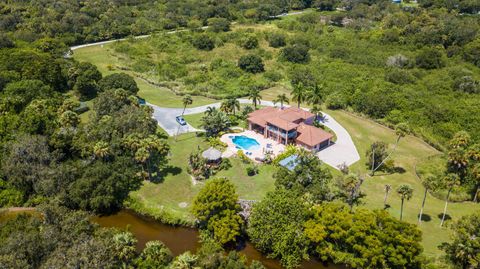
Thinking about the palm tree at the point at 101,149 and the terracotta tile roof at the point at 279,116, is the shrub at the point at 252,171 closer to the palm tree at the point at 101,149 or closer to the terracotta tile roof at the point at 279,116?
the terracotta tile roof at the point at 279,116

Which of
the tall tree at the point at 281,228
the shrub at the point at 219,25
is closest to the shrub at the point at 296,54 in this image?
the shrub at the point at 219,25

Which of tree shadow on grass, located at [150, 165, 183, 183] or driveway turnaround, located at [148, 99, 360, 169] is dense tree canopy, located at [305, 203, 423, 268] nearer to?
driveway turnaround, located at [148, 99, 360, 169]

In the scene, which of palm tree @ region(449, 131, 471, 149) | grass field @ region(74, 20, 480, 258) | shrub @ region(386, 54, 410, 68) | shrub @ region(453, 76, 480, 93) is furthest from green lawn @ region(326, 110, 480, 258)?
shrub @ region(386, 54, 410, 68)

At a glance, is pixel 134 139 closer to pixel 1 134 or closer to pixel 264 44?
pixel 1 134

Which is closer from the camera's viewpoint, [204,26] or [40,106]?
[40,106]

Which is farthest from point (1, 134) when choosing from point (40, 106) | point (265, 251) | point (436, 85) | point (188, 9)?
point (188, 9)

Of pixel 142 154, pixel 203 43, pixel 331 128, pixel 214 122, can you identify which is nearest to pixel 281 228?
pixel 142 154

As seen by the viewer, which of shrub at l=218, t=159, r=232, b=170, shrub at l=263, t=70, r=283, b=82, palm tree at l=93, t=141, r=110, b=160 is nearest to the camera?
palm tree at l=93, t=141, r=110, b=160
